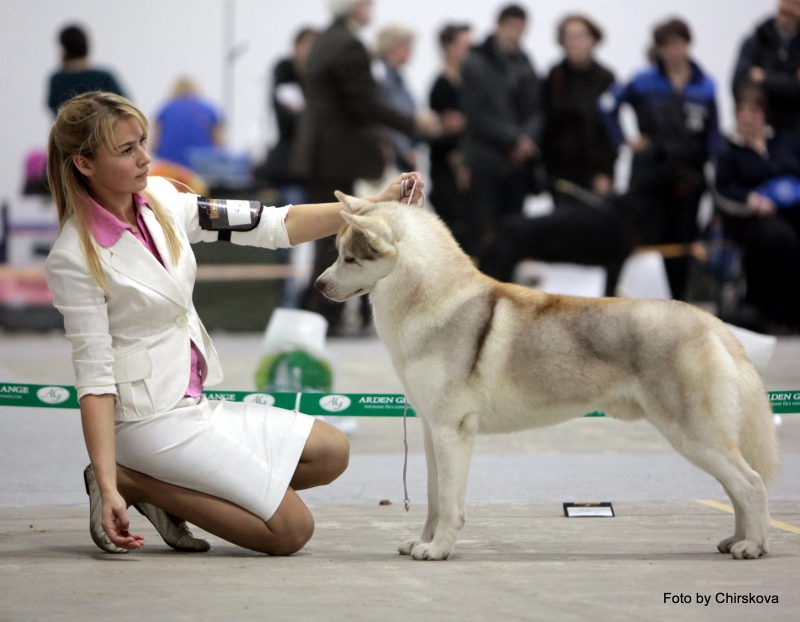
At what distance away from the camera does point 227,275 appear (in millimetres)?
9195

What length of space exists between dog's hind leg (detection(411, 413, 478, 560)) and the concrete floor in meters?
0.07

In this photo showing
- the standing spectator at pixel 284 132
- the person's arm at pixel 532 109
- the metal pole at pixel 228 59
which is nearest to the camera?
the person's arm at pixel 532 109

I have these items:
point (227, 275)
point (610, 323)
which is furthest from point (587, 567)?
point (227, 275)

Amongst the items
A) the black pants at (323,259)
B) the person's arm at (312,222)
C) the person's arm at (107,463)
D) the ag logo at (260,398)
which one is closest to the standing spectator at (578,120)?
the black pants at (323,259)

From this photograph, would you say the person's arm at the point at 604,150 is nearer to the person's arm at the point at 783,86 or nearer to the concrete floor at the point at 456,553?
the person's arm at the point at 783,86

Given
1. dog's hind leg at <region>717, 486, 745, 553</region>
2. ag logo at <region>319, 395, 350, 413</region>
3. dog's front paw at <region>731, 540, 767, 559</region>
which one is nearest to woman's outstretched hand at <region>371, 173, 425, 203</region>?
ag logo at <region>319, 395, 350, 413</region>

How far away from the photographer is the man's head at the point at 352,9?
829cm

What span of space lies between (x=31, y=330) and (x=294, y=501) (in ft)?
23.5

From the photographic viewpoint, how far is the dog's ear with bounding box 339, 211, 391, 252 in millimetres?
2980

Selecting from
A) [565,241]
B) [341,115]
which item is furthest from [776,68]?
[341,115]

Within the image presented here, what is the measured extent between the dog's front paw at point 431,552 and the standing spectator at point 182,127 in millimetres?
8059

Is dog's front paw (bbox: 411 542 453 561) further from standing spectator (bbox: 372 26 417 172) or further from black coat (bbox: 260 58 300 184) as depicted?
black coat (bbox: 260 58 300 184)

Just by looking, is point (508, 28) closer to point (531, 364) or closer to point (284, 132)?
point (284, 132)

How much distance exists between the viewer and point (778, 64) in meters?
9.15
